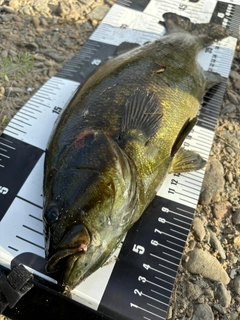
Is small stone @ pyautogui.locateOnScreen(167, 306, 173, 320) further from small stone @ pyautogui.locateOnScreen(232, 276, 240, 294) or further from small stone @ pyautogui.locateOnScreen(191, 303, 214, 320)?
small stone @ pyautogui.locateOnScreen(232, 276, 240, 294)

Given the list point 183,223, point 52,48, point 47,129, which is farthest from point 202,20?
point 183,223

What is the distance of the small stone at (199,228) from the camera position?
3105 millimetres

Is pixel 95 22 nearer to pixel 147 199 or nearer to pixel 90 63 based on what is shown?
pixel 90 63

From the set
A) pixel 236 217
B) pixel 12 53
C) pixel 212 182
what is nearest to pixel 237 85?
pixel 212 182

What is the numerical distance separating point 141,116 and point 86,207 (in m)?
0.89

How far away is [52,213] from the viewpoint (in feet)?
7.27

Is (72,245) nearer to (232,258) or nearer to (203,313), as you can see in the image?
(203,313)

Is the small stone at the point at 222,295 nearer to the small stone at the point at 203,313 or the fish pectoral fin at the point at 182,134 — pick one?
the small stone at the point at 203,313

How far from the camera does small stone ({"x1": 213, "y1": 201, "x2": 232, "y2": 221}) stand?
3.26m

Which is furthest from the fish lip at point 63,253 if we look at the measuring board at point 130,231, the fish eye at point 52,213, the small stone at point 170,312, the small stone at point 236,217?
the small stone at point 236,217

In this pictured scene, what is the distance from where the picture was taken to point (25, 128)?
3590 millimetres

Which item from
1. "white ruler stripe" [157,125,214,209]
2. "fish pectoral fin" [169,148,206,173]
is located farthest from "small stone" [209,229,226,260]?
"fish pectoral fin" [169,148,206,173]

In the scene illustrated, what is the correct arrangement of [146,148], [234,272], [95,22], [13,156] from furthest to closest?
[95,22] < [13,156] < [234,272] < [146,148]

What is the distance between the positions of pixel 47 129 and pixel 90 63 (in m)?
1.22
